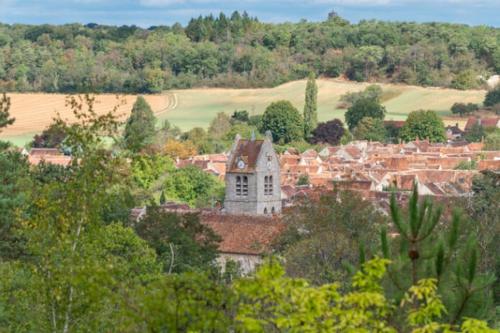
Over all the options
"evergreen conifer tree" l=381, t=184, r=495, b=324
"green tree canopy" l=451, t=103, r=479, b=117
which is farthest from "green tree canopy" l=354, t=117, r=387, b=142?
"evergreen conifer tree" l=381, t=184, r=495, b=324

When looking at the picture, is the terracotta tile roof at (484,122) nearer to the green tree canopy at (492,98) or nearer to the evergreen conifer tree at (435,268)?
the green tree canopy at (492,98)

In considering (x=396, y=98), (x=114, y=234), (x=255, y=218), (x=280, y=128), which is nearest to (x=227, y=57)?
(x=396, y=98)

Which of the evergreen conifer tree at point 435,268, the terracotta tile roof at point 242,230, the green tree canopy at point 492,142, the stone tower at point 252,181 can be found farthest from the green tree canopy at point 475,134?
the evergreen conifer tree at point 435,268

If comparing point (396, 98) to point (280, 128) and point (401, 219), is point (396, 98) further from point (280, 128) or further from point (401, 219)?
point (401, 219)

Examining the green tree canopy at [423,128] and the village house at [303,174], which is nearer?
the village house at [303,174]

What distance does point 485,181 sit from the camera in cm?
4353

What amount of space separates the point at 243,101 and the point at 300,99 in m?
5.28

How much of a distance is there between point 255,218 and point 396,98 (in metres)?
82.1

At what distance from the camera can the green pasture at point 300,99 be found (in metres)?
117

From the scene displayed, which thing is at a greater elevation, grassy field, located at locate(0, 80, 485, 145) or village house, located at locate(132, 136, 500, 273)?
village house, located at locate(132, 136, 500, 273)

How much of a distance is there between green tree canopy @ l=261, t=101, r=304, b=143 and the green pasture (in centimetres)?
1087

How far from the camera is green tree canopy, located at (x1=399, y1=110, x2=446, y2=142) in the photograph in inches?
4023

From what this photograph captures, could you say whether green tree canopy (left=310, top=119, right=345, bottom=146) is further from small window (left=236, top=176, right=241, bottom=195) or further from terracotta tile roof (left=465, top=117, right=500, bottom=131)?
small window (left=236, top=176, right=241, bottom=195)

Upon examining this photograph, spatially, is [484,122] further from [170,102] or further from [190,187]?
[190,187]
